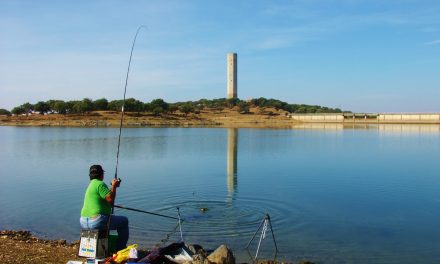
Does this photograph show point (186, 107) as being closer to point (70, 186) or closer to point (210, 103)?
point (210, 103)

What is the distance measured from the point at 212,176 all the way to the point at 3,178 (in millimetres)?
11405

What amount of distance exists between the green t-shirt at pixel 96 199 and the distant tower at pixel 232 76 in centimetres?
16816

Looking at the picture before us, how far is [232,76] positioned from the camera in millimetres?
179375

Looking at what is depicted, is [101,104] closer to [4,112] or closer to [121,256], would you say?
[4,112]

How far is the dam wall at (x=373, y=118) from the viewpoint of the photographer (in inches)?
5497

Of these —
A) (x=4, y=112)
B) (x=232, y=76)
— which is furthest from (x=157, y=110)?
(x=4, y=112)

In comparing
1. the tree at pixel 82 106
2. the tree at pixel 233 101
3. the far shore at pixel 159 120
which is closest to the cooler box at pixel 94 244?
the far shore at pixel 159 120

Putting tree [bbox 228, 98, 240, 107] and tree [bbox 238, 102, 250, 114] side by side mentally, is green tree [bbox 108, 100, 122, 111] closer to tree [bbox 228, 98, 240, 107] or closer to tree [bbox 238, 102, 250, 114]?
tree [bbox 238, 102, 250, 114]

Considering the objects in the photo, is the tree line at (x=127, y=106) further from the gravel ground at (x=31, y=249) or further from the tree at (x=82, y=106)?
the gravel ground at (x=31, y=249)

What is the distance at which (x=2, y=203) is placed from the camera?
19125mm

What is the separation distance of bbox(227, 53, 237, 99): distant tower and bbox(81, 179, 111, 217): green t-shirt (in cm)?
16816

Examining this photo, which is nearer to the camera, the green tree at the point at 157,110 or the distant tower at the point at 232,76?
A: the green tree at the point at 157,110

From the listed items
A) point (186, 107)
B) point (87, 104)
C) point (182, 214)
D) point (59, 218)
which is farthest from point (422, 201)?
point (186, 107)

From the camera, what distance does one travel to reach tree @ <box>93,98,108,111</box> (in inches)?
5320
